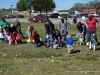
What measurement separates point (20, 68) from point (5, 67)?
612 millimetres

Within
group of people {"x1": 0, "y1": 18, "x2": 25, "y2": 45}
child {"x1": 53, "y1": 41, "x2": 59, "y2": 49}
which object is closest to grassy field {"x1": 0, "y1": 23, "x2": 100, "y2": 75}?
child {"x1": 53, "y1": 41, "x2": 59, "y2": 49}

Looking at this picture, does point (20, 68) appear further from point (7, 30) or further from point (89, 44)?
point (7, 30)

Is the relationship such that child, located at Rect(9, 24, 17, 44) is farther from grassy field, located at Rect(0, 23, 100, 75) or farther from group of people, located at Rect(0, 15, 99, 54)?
grassy field, located at Rect(0, 23, 100, 75)

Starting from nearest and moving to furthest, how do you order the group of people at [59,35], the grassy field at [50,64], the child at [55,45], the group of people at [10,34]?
the grassy field at [50,64] < the group of people at [59,35] < the child at [55,45] < the group of people at [10,34]

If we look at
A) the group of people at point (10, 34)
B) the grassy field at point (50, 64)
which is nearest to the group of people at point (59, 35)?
the group of people at point (10, 34)

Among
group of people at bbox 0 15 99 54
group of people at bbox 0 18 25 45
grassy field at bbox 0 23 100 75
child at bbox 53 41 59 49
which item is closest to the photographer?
grassy field at bbox 0 23 100 75

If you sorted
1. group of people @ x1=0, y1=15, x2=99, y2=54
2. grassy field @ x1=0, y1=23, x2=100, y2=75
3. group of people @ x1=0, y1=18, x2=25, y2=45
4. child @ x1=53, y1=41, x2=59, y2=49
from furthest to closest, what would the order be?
group of people @ x1=0, y1=18, x2=25, y2=45 < child @ x1=53, y1=41, x2=59, y2=49 < group of people @ x1=0, y1=15, x2=99, y2=54 < grassy field @ x1=0, y1=23, x2=100, y2=75

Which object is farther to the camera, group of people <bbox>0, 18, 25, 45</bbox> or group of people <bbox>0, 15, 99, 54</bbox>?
group of people <bbox>0, 18, 25, 45</bbox>

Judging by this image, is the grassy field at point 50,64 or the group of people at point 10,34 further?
the group of people at point 10,34

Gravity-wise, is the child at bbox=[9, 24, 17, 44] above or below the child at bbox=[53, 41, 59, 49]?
Result: above

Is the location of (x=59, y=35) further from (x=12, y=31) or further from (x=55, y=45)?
(x=12, y=31)

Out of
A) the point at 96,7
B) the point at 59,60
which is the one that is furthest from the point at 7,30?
the point at 96,7

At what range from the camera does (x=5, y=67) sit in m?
8.81

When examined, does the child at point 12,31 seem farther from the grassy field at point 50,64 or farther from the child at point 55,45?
the grassy field at point 50,64
